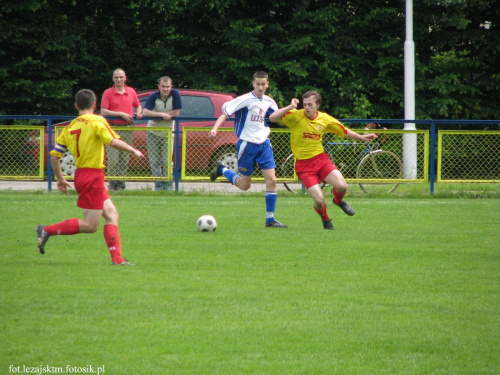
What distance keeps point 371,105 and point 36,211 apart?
1224cm

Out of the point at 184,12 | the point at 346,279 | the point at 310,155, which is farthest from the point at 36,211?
the point at 184,12

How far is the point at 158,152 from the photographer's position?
46.9 feet

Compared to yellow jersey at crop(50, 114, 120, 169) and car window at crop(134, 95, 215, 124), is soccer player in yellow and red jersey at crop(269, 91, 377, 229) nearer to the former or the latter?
yellow jersey at crop(50, 114, 120, 169)

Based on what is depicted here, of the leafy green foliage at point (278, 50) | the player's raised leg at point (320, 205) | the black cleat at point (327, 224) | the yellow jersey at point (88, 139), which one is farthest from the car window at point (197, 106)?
the yellow jersey at point (88, 139)

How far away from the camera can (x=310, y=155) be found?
10125 mm

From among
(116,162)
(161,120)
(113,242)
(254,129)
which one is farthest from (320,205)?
(116,162)

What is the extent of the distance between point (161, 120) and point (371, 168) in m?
4.02

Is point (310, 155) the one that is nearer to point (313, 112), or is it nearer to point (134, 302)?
point (313, 112)

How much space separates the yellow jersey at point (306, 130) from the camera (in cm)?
1012

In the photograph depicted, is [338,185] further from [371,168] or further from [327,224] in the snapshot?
[371,168]

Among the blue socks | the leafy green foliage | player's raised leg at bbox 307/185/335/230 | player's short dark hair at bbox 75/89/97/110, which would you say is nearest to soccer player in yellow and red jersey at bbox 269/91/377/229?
player's raised leg at bbox 307/185/335/230

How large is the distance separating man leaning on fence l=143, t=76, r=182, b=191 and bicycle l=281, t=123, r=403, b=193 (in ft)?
7.26

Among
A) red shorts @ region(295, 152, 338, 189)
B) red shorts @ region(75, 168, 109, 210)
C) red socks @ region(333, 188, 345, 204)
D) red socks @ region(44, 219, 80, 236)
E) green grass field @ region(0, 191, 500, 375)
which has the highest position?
red shorts @ region(295, 152, 338, 189)

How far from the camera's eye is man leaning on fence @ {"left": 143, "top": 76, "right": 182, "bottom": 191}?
14117 millimetres
